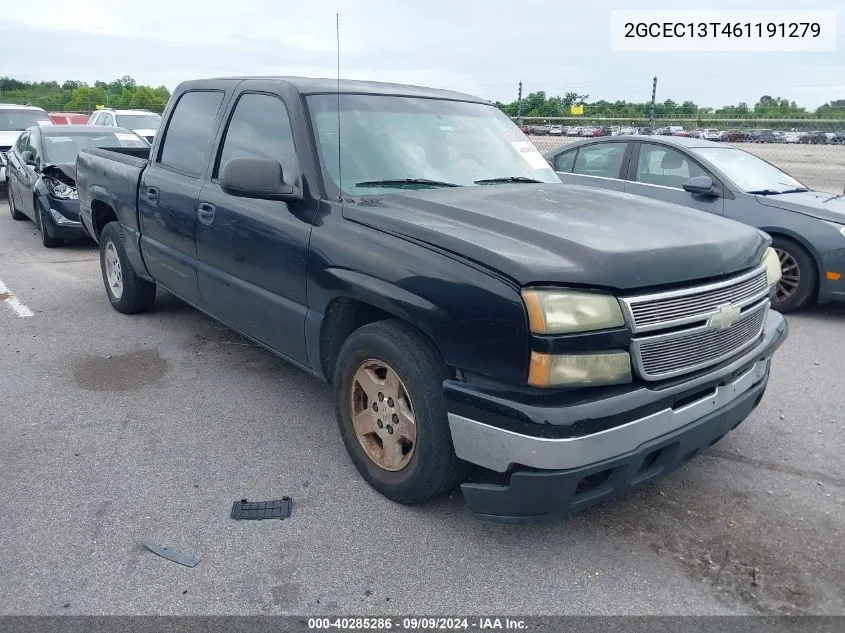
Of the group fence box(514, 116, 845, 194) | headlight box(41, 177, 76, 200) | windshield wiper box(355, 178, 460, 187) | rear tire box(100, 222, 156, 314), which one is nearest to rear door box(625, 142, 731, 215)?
windshield wiper box(355, 178, 460, 187)

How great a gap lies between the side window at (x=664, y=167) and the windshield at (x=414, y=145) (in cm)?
334

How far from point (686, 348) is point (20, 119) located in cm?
1644

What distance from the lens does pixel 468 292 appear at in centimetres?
256

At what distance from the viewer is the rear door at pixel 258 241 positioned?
3.48 metres

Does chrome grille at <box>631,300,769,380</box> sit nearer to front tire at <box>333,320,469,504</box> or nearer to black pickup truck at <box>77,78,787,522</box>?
black pickup truck at <box>77,78,787,522</box>

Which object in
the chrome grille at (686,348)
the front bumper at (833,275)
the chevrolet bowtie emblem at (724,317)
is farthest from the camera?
the front bumper at (833,275)

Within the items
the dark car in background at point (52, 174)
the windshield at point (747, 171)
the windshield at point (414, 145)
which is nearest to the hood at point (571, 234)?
the windshield at point (414, 145)

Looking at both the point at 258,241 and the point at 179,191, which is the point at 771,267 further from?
the point at 179,191

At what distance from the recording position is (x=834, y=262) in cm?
605

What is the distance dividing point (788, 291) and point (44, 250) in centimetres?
865

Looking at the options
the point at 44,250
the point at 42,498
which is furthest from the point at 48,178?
the point at 42,498

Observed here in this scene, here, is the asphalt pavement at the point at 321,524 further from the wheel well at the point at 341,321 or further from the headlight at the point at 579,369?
the headlight at the point at 579,369

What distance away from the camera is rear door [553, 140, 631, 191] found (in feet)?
24.7

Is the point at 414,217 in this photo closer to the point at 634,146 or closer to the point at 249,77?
the point at 249,77
